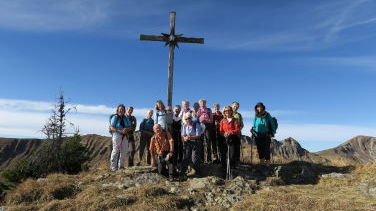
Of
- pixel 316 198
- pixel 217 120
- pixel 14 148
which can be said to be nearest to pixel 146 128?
pixel 217 120

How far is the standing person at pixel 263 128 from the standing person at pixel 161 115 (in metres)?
3.35

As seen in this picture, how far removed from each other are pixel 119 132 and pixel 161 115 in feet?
5.54

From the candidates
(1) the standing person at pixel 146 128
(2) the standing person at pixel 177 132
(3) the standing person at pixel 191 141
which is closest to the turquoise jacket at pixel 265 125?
(3) the standing person at pixel 191 141

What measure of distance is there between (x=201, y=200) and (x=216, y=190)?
827 millimetres

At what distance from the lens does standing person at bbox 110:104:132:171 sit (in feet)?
41.1

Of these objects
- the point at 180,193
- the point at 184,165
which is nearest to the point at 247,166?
the point at 184,165

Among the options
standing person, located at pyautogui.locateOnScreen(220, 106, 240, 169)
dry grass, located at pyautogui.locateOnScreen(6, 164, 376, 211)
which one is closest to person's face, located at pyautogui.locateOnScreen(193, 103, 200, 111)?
standing person, located at pyautogui.locateOnScreen(220, 106, 240, 169)

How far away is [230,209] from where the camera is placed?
28.7ft

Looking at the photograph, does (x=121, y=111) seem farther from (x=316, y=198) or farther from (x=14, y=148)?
(x=14, y=148)

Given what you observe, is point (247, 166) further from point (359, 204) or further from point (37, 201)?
point (37, 201)

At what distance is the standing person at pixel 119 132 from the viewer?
12.5 metres

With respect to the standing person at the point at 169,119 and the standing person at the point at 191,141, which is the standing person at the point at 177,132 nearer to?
the standing person at the point at 169,119

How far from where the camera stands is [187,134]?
1155 cm

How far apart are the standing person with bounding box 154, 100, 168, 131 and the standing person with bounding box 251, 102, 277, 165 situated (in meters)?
3.35
